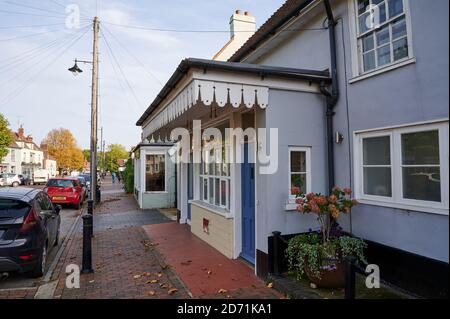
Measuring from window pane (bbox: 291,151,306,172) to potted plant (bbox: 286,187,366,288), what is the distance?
0.77 meters

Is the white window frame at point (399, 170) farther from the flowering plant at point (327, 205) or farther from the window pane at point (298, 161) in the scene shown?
the window pane at point (298, 161)

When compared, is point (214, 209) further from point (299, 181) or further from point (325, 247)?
point (325, 247)

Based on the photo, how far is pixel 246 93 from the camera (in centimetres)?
495

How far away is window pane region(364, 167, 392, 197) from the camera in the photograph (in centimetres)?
470

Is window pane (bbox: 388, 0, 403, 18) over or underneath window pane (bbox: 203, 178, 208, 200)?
over

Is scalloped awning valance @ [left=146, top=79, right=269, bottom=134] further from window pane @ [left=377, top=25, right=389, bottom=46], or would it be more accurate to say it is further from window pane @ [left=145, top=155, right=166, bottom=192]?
window pane @ [left=145, top=155, right=166, bottom=192]

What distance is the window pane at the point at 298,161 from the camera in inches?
217

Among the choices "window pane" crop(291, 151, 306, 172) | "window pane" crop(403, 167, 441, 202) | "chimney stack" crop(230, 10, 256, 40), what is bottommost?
"window pane" crop(403, 167, 441, 202)

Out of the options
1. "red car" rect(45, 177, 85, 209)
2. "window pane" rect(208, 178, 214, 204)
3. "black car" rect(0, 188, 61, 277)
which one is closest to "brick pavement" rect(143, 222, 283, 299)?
"window pane" rect(208, 178, 214, 204)

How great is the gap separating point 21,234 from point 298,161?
190 inches

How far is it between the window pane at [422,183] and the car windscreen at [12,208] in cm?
607

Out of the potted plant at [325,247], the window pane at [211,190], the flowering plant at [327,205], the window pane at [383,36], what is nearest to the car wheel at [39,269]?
the window pane at [211,190]
